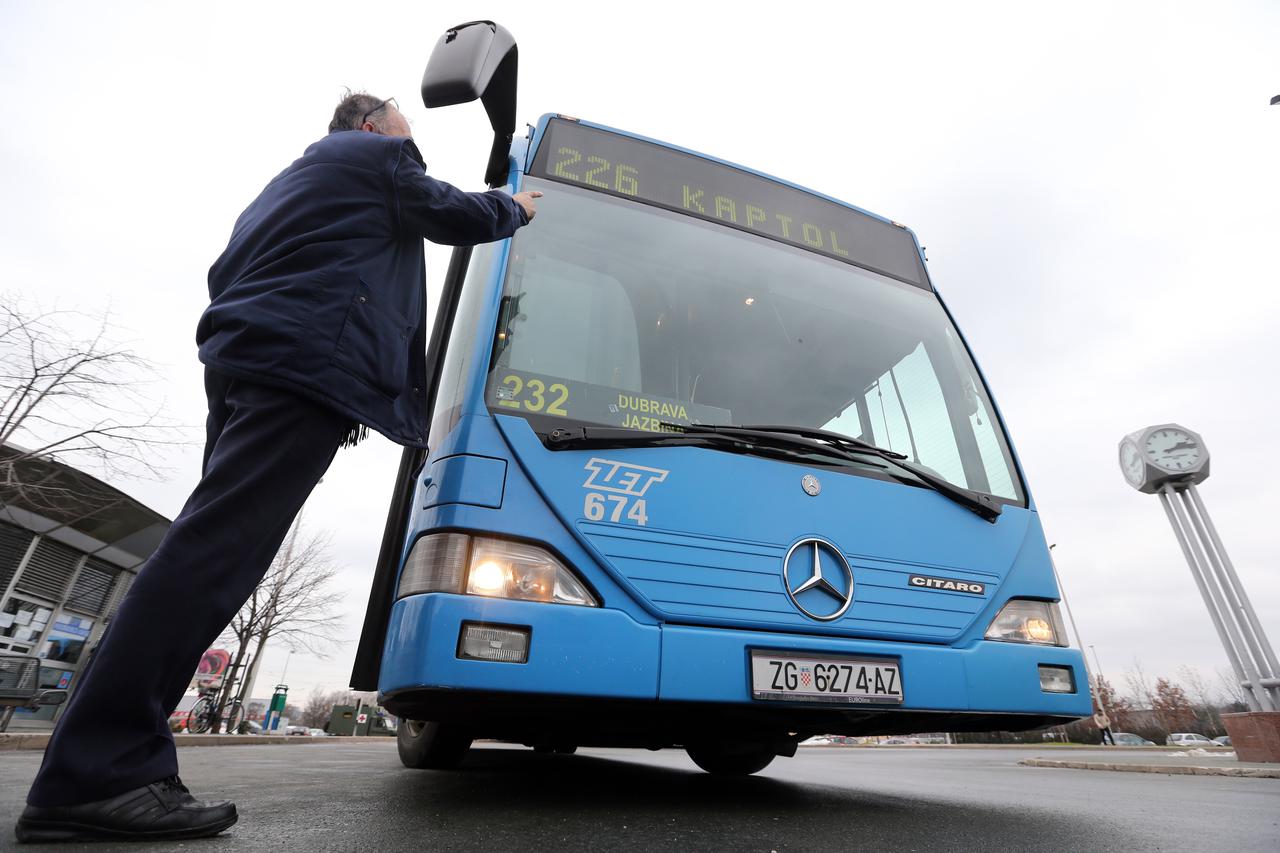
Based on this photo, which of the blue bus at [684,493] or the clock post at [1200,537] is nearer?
the blue bus at [684,493]

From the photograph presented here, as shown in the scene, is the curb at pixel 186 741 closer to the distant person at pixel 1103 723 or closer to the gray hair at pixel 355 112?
the gray hair at pixel 355 112

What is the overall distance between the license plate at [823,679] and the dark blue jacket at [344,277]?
1.33m

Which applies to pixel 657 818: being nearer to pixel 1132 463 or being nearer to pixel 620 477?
pixel 620 477

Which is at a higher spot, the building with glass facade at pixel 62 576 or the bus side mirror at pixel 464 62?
the building with glass facade at pixel 62 576

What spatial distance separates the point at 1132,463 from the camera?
61.7ft

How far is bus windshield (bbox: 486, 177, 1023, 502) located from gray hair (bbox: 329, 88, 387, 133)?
27.8 inches

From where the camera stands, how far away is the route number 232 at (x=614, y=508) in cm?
224

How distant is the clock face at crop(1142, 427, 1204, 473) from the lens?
1756 cm

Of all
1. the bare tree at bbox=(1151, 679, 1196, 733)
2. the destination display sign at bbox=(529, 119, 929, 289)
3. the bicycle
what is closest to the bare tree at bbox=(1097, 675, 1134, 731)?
the bare tree at bbox=(1151, 679, 1196, 733)

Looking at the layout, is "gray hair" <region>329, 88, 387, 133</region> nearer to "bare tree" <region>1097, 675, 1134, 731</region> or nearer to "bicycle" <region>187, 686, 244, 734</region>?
"bicycle" <region>187, 686, 244, 734</region>

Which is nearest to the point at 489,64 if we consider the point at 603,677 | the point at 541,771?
the point at 603,677

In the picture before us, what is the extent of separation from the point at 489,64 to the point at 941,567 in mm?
2391

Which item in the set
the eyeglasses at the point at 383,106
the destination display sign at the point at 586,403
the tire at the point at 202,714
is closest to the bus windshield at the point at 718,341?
the destination display sign at the point at 586,403

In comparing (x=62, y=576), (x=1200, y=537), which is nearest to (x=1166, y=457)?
(x=1200, y=537)
